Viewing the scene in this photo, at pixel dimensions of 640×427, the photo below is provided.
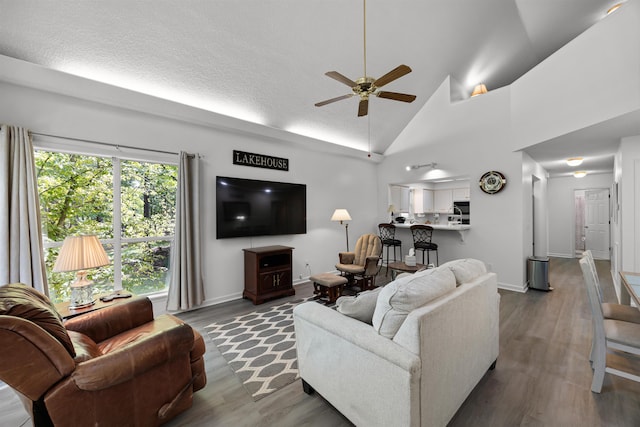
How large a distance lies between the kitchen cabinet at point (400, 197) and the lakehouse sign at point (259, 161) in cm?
310

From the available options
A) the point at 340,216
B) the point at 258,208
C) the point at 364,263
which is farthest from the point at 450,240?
the point at 258,208

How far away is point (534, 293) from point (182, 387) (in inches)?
205

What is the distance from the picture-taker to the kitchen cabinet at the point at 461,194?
7.27 m

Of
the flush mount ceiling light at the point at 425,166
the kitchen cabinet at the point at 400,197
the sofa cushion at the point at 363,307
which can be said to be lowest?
the sofa cushion at the point at 363,307

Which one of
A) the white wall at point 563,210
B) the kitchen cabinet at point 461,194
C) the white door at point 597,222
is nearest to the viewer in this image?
the white door at point 597,222

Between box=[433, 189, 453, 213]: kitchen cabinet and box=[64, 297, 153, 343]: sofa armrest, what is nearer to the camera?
box=[64, 297, 153, 343]: sofa armrest

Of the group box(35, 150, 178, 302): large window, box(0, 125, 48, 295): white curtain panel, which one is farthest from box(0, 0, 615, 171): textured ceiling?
box(35, 150, 178, 302): large window

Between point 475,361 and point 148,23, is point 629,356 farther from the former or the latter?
point 148,23

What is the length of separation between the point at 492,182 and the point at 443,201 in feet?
10.3

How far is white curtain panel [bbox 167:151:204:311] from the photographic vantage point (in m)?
3.46

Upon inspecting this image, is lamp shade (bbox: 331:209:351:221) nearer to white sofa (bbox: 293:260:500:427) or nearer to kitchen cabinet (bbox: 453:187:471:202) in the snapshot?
white sofa (bbox: 293:260:500:427)

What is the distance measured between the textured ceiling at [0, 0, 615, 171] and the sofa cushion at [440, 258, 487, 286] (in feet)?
10.3

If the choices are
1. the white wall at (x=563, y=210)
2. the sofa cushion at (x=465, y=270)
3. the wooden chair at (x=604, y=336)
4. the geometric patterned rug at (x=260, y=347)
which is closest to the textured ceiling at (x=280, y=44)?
the geometric patterned rug at (x=260, y=347)

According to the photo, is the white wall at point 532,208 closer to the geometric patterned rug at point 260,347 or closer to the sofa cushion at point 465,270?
the sofa cushion at point 465,270
